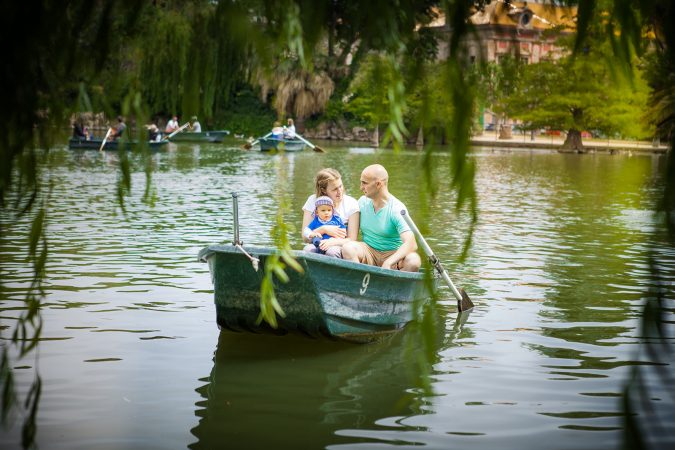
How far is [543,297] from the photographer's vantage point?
11.7 m

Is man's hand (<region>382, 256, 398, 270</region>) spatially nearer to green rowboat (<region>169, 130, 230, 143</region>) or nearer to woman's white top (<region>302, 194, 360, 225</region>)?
woman's white top (<region>302, 194, 360, 225</region>)

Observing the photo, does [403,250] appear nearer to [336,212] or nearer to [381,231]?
[381,231]

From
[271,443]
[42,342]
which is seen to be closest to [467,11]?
[271,443]

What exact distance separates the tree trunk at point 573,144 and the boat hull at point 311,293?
184ft

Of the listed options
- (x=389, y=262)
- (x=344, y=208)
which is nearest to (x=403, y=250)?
(x=389, y=262)

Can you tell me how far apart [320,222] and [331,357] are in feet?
4.15

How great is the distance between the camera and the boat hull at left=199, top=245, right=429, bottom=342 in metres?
8.28

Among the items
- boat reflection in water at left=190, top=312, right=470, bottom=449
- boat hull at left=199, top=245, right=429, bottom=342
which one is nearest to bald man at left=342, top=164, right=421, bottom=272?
boat hull at left=199, top=245, right=429, bottom=342

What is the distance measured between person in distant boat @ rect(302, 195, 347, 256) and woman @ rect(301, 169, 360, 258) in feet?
0.09

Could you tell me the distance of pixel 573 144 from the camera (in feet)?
216

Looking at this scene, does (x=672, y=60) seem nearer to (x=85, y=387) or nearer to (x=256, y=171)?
(x=85, y=387)

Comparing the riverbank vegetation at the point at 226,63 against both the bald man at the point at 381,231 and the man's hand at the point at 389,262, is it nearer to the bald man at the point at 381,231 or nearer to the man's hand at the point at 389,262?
the bald man at the point at 381,231

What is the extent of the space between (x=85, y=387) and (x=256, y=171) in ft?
90.3

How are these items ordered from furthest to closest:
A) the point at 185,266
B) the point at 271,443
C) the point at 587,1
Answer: the point at 185,266, the point at 271,443, the point at 587,1
